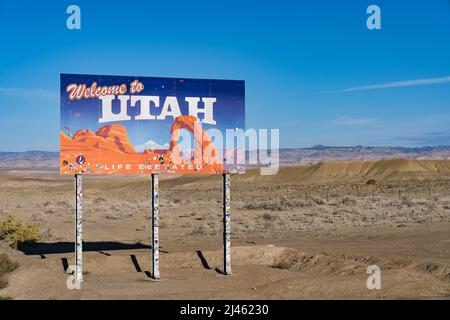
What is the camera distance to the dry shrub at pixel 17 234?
75.3ft

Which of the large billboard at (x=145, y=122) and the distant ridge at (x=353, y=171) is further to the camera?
the distant ridge at (x=353, y=171)

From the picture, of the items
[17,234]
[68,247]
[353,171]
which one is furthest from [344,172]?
[17,234]

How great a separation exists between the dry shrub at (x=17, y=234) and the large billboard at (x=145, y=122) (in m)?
8.76

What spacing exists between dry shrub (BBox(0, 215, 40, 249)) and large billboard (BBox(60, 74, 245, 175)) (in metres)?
8.76

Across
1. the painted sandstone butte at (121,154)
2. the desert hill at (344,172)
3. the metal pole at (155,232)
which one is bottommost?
the desert hill at (344,172)

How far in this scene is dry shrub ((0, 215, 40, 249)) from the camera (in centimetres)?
2295

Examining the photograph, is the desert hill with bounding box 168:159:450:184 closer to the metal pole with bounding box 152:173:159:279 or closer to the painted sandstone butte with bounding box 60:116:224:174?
the painted sandstone butte with bounding box 60:116:224:174

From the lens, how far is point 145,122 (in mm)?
16125

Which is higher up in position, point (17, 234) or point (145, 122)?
point (145, 122)

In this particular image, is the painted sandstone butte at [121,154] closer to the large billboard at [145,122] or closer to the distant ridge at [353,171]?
the large billboard at [145,122]

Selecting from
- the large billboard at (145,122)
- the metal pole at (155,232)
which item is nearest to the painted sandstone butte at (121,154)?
the large billboard at (145,122)

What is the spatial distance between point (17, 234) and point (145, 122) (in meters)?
9.88

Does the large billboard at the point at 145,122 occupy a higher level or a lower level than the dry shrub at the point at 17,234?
higher

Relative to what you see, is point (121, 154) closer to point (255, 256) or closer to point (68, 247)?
point (255, 256)
